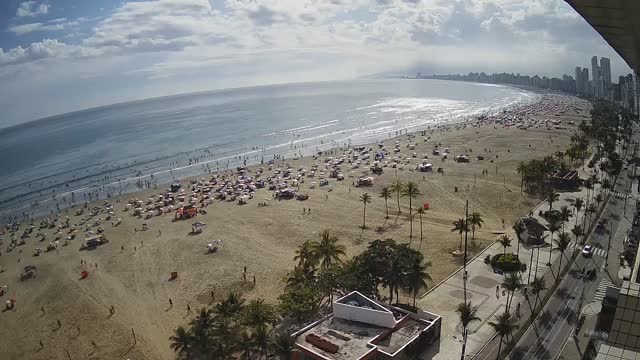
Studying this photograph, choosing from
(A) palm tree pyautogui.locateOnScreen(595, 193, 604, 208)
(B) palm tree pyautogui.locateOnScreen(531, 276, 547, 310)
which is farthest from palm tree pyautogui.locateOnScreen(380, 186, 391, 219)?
(A) palm tree pyautogui.locateOnScreen(595, 193, 604, 208)

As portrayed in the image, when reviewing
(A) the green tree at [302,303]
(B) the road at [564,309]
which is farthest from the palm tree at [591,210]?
(A) the green tree at [302,303]

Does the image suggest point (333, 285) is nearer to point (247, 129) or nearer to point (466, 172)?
point (466, 172)

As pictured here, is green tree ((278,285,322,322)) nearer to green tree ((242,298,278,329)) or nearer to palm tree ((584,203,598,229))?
green tree ((242,298,278,329))

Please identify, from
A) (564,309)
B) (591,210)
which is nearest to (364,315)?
(564,309)

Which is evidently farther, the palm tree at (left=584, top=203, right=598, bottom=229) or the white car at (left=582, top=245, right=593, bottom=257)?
the palm tree at (left=584, top=203, right=598, bottom=229)

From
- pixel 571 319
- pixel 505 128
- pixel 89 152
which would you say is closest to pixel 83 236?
pixel 571 319
